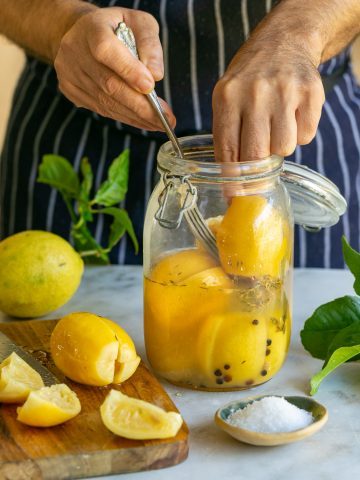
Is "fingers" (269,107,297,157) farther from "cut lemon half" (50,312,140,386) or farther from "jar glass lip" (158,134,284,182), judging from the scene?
"cut lemon half" (50,312,140,386)

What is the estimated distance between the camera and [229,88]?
843 mm

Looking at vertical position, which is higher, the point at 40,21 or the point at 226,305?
the point at 40,21

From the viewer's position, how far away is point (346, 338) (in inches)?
35.0

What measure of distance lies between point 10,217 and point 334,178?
Answer: 505 mm

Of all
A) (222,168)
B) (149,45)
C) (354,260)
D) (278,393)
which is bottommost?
(278,393)

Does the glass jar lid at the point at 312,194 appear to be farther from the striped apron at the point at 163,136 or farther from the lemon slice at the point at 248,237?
the striped apron at the point at 163,136

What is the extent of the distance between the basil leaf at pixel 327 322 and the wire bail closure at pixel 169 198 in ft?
0.60

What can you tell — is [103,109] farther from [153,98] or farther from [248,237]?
[248,237]

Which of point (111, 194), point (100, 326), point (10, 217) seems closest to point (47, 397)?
point (100, 326)

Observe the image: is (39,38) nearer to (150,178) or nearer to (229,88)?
(150,178)

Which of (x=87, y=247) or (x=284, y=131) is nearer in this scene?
(x=284, y=131)

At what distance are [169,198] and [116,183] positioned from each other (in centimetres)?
34

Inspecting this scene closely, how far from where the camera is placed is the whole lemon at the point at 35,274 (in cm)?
103

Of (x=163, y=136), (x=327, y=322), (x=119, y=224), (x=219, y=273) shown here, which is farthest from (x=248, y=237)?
(x=163, y=136)
